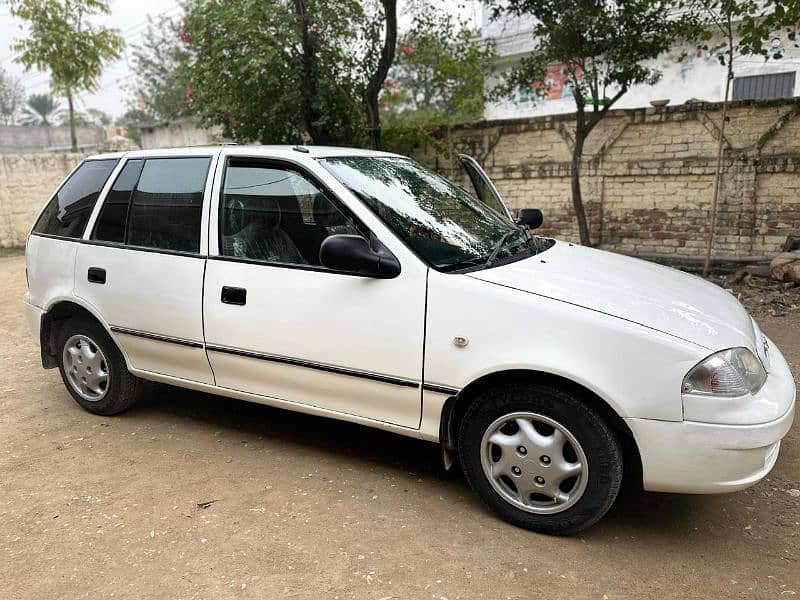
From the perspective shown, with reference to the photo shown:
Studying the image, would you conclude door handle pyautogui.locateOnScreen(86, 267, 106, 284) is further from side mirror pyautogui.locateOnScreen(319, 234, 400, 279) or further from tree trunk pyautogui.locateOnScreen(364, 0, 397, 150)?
tree trunk pyautogui.locateOnScreen(364, 0, 397, 150)

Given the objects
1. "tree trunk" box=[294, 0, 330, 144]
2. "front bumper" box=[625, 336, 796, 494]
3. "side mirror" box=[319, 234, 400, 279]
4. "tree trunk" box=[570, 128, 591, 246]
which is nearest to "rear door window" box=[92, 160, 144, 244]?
"side mirror" box=[319, 234, 400, 279]

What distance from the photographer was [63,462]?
3.80 metres

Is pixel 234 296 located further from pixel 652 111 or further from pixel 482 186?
pixel 652 111

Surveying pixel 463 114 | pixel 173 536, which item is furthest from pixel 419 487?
pixel 463 114

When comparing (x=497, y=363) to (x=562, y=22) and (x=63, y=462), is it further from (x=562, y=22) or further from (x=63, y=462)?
(x=562, y=22)

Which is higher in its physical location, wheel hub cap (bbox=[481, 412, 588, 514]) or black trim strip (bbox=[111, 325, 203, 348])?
black trim strip (bbox=[111, 325, 203, 348])

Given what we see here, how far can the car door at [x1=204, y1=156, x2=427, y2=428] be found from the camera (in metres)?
3.06

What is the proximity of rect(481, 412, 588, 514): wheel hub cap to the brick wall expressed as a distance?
25.8ft

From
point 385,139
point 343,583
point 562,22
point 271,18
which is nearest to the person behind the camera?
point 343,583

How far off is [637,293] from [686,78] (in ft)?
50.3

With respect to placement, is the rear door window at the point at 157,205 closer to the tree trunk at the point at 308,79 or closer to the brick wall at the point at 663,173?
the tree trunk at the point at 308,79

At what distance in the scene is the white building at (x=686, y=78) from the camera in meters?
14.3

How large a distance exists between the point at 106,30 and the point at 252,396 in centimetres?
1456

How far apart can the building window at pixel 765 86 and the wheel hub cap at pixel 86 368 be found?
49.0 ft
